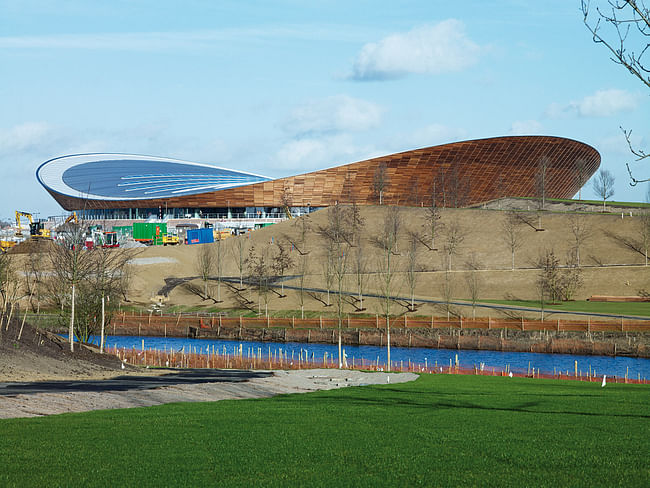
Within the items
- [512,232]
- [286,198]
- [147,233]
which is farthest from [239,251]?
[286,198]

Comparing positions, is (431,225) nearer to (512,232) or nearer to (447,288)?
(512,232)

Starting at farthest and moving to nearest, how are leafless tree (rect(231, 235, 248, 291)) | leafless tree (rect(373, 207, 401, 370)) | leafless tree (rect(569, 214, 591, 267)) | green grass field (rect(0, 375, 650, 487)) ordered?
leafless tree (rect(231, 235, 248, 291)) < leafless tree (rect(569, 214, 591, 267)) < leafless tree (rect(373, 207, 401, 370)) < green grass field (rect(0, 375, 650, 487))

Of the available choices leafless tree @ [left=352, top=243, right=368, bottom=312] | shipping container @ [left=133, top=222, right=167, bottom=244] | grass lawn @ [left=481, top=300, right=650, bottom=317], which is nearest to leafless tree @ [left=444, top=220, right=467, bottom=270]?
leafless tree @ [left=352, top=243, right=368, bottom=312]

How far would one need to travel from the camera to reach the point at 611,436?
44.9 feet

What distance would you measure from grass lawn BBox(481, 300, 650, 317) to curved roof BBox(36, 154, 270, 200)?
7518 centimetres

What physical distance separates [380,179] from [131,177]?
57.5 meters

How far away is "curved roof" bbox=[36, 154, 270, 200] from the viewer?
440 feet

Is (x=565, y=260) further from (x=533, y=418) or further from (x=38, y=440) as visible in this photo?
(x=38, y=440)

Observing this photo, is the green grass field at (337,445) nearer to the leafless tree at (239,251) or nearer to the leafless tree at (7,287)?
the leafless tree at (7,287)

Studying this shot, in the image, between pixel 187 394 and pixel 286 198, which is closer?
pixel 187 394

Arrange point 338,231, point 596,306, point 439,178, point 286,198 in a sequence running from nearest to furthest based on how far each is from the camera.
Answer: point 596,306, point 338,231, point 439,178, point 286,198

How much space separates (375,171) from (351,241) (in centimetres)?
2837

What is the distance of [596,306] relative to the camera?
5753 centimetres

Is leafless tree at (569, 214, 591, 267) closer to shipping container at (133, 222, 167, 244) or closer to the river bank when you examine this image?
the river bank
